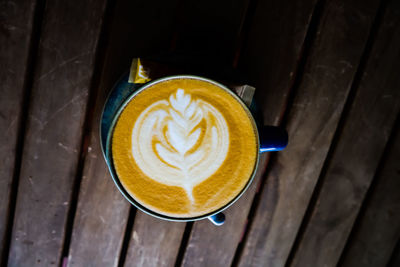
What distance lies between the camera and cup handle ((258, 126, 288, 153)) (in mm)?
499

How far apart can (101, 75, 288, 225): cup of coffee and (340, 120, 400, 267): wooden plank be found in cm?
42

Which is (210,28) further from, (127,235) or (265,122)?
(127,235)

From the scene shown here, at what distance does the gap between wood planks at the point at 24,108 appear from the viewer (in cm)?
57

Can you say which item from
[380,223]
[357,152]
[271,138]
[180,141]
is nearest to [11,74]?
[180,141]

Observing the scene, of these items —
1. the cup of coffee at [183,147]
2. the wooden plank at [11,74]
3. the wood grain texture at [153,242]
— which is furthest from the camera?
the wood grain texture at [153,242]

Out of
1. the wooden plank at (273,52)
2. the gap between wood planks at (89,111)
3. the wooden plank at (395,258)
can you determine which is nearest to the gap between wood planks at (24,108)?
the gap between wood planks at (89,111)

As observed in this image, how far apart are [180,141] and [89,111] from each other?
26 cm

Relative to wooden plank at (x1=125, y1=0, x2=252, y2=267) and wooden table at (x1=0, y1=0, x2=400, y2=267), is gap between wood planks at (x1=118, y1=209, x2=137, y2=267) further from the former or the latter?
wooden plank at (x1=125, y1=0, x2=252, y2=267)

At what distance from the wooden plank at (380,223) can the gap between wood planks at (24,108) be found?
849mm

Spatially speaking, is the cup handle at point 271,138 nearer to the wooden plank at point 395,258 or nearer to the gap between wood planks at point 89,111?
the gap between wood planks at point 89,111

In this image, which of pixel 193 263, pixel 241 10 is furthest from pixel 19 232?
pixel 241 10

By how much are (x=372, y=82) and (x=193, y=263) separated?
0.62m

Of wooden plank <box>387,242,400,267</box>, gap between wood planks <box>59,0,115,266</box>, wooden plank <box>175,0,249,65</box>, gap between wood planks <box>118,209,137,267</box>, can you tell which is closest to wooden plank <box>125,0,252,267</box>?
wooden plank <box>175,0,249,65</box>

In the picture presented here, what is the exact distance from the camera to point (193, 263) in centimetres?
70
